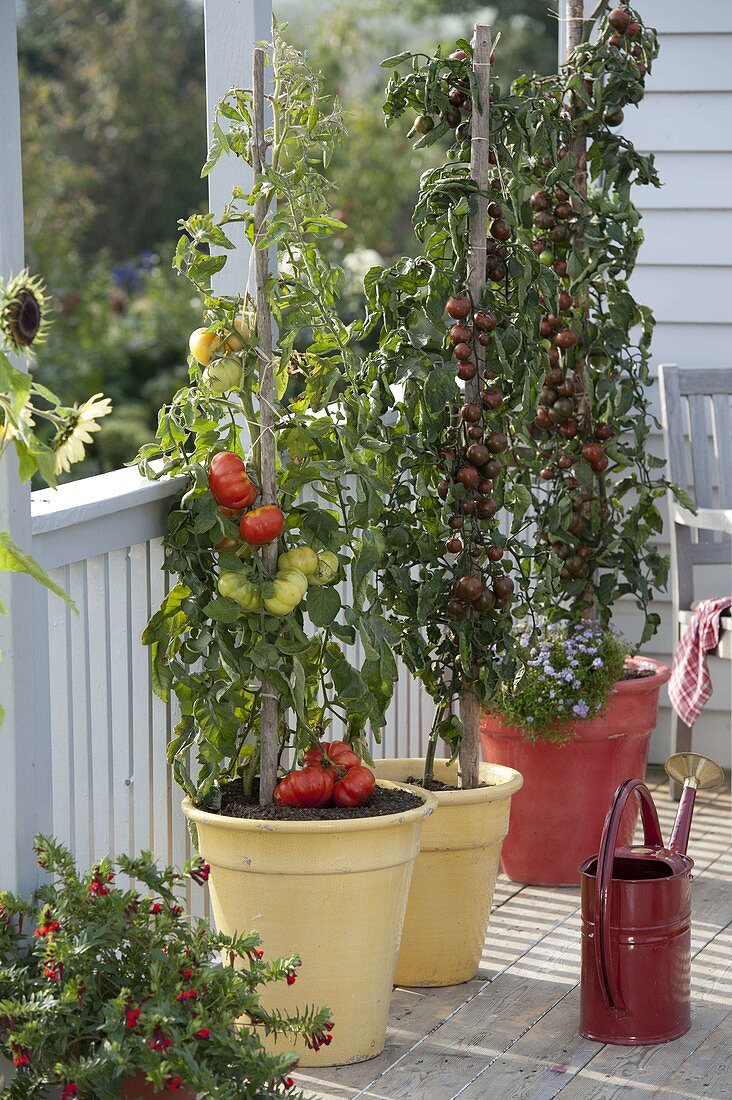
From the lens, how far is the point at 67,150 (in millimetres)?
13062

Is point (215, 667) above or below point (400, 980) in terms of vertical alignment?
above

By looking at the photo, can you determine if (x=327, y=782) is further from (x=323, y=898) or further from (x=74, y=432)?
(x=74, y=432)

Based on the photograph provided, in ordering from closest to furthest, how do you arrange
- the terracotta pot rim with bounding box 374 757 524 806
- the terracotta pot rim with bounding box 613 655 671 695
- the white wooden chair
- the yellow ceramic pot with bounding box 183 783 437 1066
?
the yellow ceramic pot with bounding box 183 783 437 1066
the terracotta pot rim with bounding box 374 757 524 806
the terracotta pot rim with bounding box 613 655 671 695
the white wooden chair

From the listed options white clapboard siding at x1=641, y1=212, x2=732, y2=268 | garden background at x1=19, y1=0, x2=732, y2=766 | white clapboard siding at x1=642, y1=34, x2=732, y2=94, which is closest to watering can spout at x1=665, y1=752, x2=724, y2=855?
white clapboard siding at x1=641, y1=212, x2=732, y2=268

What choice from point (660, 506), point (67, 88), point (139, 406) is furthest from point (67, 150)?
point (660, 506)

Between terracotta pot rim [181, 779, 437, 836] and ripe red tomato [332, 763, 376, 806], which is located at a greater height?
ripe red tomato [332, 763, 376, 806]

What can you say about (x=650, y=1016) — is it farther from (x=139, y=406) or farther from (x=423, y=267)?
(x=139, y=406)

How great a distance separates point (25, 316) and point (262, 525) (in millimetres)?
819

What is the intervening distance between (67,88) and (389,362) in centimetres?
1165

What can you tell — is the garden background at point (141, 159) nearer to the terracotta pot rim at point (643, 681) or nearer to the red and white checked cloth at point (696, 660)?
the red and white checked cloth at point (696, 660)

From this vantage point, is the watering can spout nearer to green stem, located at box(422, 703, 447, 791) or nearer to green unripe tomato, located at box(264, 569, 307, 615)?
green stem, located at box(422, 703, 447, 791)

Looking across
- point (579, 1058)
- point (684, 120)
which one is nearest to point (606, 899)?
point (579, 1058)

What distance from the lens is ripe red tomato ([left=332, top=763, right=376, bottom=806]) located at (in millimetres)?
2340

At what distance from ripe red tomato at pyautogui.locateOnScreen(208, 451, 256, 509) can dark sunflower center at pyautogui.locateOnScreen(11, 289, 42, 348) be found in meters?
0.77
